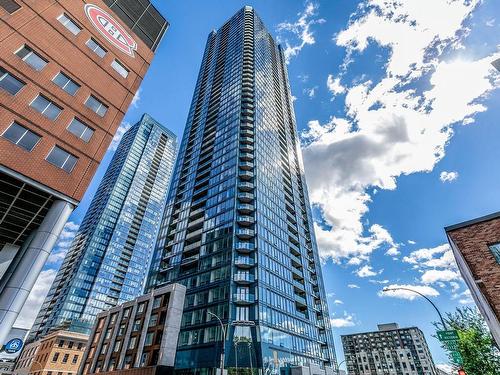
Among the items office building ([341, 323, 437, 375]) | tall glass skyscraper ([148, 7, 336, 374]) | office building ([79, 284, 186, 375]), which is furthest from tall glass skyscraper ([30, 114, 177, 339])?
office building ([341, 323, 437, 375])

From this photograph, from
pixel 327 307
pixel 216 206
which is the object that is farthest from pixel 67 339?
pixel 327 307

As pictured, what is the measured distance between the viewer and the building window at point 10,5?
1414cm

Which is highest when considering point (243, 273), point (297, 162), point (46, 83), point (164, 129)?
point (164, 129)

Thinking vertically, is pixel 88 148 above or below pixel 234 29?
below

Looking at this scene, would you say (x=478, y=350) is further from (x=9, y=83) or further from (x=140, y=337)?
(x=140, y=337)

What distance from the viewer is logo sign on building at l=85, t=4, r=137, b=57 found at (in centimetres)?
1878

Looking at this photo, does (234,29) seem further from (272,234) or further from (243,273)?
(243,273)

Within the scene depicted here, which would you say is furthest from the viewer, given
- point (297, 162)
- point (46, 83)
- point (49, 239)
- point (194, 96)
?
point (194, 96)

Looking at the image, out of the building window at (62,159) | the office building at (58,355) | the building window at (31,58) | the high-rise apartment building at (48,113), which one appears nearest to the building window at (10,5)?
the high-rise apartment building at (48,113)

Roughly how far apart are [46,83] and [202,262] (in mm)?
43282

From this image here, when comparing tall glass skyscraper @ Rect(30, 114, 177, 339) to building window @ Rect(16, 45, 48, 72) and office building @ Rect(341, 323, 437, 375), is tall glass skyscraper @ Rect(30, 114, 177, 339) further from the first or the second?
office building @ Rect(341, 323, 437, 375)

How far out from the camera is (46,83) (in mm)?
15023

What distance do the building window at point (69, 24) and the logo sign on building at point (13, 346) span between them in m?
23.4

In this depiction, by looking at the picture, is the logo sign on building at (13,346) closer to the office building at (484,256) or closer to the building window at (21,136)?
the building window at (21,136)
